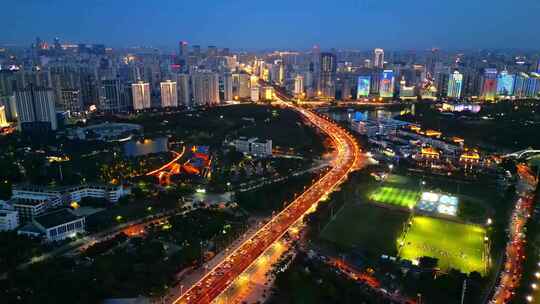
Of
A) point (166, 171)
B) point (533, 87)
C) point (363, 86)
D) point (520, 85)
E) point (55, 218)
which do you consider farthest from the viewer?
point (363, 86)

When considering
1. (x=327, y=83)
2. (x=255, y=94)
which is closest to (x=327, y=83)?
(x=327, y=83)

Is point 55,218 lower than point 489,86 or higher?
lower

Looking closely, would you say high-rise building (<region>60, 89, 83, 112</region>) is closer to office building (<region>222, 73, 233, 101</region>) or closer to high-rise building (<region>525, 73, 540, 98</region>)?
office building (<region>222, 73, 233, 101</region>)

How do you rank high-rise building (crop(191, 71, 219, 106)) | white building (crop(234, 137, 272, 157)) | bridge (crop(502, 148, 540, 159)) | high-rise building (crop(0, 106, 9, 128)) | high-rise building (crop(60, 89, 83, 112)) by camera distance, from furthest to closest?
high-rise building (crop(191, 71, 219, 106)), high-rise building (crop(60, 89, 83, 112)), high-rise building (crop(0, 106, 9, 128)), white building (crop(234, 137, 272, 157)), bridge (crop(502, 148, 540, 159))

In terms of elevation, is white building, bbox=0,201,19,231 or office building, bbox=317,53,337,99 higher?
office building, bbox=317,53,337,99

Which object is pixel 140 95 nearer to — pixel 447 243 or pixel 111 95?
pixel 111 95

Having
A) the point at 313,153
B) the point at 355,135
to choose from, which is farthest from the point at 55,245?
the point at 355,135

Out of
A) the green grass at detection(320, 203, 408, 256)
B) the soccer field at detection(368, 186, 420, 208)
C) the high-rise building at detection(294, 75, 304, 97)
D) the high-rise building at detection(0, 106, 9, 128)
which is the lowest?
the green grass at detection(320, 203, 408, 256)

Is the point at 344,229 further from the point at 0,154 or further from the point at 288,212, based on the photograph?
the point at 0,154

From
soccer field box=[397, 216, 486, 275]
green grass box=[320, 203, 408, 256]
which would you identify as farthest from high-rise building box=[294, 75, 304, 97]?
soccer field box=[397, 216, 486, 275]
